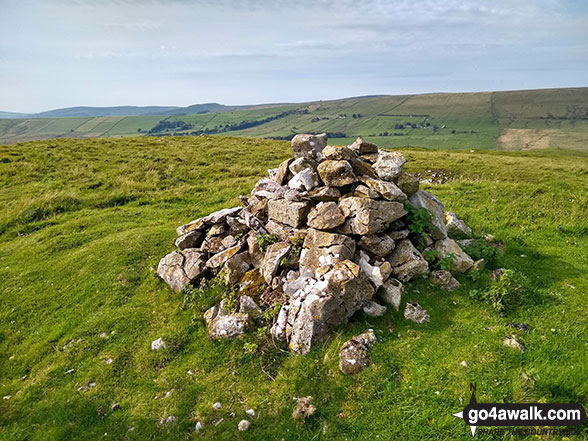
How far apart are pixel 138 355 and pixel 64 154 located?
3886 centimetres

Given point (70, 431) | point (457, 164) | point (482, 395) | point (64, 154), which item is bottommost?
point (70, 431)

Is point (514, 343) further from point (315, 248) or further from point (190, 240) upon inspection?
point (190, 240)

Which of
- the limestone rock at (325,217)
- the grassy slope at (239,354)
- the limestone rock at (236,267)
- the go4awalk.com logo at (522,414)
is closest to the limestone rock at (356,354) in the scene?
the grassy slope at (239,354)

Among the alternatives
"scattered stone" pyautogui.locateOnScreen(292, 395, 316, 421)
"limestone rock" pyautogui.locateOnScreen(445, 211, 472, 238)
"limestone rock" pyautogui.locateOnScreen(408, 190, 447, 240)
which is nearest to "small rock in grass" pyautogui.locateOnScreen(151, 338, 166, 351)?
"scattered stone" pyautogui.locateOnScreen(292, 395, 316, 421)

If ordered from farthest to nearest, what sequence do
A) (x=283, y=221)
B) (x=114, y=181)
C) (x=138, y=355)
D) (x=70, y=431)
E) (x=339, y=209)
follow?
(x=114, y=181) → (x=283, y=221) → (x=339, y=209) → (x=138, y=355) → (x=70, y=431)

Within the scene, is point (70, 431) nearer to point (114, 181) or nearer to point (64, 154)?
point (114, 181)

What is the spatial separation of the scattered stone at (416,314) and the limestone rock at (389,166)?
17.7 feet

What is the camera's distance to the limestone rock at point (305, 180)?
13649 mm

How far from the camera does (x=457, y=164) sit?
40.7 m

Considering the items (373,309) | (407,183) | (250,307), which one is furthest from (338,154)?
(250,307)

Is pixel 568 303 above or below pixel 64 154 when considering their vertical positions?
below

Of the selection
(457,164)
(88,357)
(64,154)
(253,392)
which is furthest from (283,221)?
(64,154)

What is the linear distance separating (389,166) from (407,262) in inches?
163

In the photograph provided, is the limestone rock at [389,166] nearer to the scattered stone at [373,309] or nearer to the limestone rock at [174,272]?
the scattered stone at [373,309]
